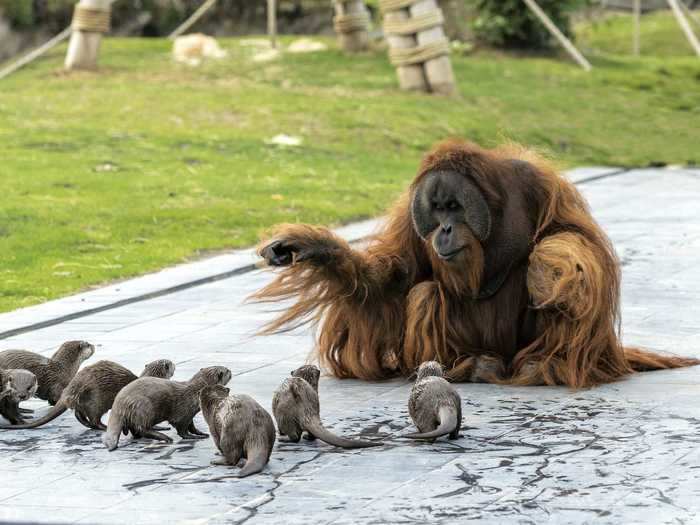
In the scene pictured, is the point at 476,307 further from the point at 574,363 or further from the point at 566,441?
the point at 566,441

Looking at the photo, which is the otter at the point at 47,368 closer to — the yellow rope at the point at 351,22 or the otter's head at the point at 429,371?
the otter's head at the point at 429,371

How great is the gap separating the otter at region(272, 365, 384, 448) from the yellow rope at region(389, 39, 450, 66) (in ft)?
42.1

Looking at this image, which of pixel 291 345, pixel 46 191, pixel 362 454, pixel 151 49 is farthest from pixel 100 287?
pixel 151 49

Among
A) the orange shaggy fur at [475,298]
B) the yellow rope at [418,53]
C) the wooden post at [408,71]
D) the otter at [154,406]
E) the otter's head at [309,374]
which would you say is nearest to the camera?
the otter at [154,406]

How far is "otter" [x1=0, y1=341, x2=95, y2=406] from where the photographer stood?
5676 millimetres

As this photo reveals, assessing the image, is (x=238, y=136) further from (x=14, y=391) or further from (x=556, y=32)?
(x=14, y=391)

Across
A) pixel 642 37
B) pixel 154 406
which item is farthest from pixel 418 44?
pixel 154 406

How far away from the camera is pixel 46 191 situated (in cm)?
1202

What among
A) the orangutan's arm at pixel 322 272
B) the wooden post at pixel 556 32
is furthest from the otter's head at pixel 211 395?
the wooden post at pixel 556 32

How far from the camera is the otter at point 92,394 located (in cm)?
530

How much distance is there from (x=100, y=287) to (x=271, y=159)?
5510 millimetres

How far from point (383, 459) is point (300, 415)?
1.21 ft

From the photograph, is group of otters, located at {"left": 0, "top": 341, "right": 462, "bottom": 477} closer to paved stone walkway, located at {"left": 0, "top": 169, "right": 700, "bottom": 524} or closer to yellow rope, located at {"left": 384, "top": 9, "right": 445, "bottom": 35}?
paved stone walkway, located at {"left": 0, "top": 169, "right": 700, "bottom": 524}

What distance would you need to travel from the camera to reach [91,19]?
17.6 metres
